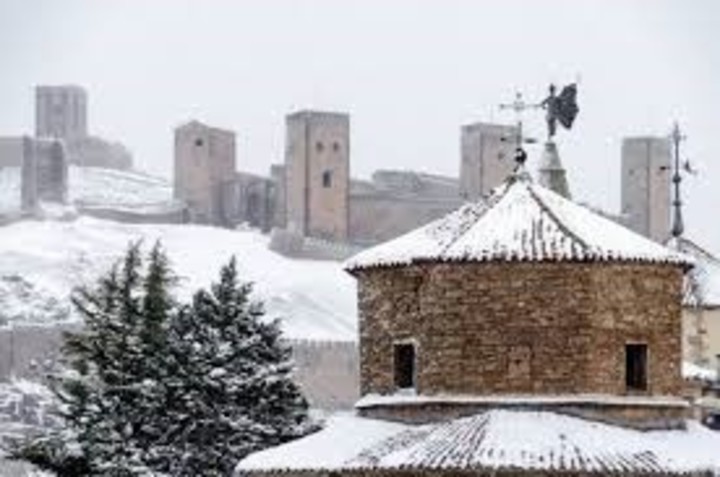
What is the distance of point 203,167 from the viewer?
10119 centimetres

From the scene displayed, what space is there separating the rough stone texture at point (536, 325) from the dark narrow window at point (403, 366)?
1.00 feet

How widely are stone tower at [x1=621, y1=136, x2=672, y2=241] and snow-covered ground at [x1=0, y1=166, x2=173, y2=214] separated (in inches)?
691

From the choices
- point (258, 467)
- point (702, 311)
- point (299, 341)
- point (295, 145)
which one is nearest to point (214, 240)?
point (295, 145)

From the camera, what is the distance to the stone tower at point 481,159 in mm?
98250

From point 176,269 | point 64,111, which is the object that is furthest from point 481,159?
point 64,111

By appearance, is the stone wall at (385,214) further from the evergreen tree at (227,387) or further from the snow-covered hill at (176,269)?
the evergreen tree at (227,387)

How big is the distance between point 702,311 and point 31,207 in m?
65.5

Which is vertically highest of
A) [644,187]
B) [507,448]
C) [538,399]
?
[644,187]

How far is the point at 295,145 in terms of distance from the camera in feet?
316

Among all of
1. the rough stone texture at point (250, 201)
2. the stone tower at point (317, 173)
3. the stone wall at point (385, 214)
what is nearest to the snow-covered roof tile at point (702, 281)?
the stone tower at point (317, 173)

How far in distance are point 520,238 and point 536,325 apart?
0.90 meters

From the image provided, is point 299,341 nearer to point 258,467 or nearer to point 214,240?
point 214,240

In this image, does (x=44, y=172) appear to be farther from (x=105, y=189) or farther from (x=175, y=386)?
(x=175, y=386)

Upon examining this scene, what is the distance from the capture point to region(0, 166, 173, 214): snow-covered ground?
4058 inches
